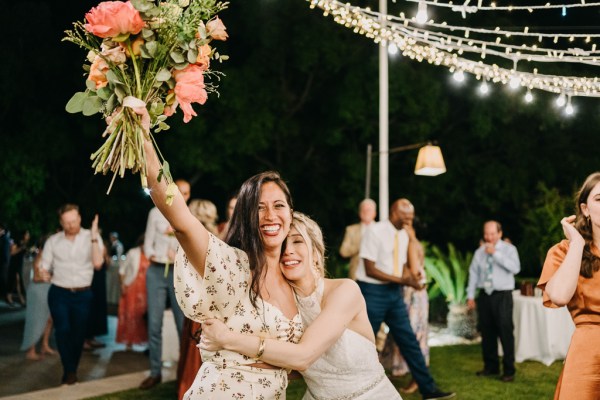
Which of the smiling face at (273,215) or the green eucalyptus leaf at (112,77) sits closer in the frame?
the green eucalyptus leaf at (112,77)

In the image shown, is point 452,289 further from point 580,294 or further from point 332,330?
point 332,330

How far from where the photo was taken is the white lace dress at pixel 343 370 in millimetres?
2707

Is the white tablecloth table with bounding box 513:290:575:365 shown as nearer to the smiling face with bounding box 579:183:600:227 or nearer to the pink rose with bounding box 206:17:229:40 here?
the smiling face with bounding box 579:183:600:227

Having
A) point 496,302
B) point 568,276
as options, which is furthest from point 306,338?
point 496,302

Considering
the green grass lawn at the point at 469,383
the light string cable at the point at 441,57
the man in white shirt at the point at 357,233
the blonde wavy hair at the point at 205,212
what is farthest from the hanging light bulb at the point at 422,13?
the man in white shirt at the point at 357,233

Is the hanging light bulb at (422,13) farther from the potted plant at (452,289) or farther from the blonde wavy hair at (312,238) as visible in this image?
the potted plant at (452,289)

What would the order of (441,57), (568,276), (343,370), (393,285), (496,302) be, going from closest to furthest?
1. (343,370)
2. (568,276)
3. (441,57)
4. (393,285)
5. (496,302)

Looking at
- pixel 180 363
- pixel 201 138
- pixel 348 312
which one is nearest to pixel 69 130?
pixel 201 138

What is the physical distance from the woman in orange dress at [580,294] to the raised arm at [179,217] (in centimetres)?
171

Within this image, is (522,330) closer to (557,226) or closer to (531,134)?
(557,226)

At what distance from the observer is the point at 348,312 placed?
2.65 m

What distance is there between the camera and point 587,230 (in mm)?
3385

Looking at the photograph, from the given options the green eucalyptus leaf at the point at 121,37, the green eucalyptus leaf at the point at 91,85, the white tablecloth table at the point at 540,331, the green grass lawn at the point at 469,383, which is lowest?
the green grass lawn at the point at 469,383

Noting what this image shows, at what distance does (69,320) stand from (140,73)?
5.35m
